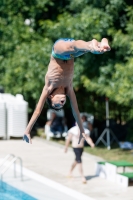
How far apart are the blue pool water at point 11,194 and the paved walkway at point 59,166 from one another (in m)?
1.26

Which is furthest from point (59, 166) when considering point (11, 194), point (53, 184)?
point (11, 194)

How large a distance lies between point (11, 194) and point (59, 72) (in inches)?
218

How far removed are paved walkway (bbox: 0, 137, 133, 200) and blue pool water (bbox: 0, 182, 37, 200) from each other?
1257mm

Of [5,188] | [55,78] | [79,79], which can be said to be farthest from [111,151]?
[55,78]

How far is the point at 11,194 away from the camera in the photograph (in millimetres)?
12625

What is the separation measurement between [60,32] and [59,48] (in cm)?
953

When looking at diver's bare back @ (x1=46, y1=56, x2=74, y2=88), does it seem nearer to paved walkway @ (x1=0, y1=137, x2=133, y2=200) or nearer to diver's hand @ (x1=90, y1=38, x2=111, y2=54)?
diver's hand @ (x1=90, y1=38, x2=111, y2=54)

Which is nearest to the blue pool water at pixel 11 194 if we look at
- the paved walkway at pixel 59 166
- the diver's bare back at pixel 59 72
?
the paved walkway at pixel 59 166

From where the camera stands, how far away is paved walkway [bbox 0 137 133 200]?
1284 centimetres

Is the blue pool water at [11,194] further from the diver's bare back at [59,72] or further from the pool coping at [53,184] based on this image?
the diver's bare back at [59,72]

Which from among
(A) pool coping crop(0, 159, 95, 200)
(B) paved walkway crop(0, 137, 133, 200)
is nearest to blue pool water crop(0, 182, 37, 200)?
(A) pool coping crop(0, 159, 95, 200)

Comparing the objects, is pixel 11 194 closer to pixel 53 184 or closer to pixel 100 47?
pixel 53 184

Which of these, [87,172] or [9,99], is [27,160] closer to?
[87,172]

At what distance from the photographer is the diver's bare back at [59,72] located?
7766mm
